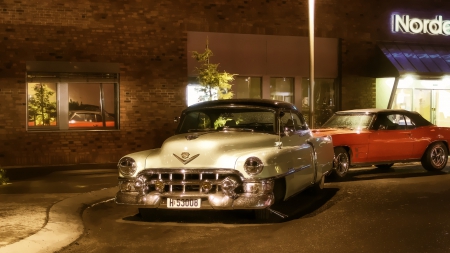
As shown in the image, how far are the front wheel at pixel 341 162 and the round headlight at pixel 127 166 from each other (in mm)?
5755

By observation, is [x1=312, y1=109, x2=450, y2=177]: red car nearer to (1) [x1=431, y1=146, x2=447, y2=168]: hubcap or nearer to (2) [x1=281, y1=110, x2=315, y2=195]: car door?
(1) [x1=431, y1=146, x2=447, y2=168]: hubcap

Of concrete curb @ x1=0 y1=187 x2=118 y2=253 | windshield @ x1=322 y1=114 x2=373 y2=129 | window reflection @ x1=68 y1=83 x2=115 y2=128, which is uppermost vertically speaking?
window reflection @ x1=68 y1=83 x2=115 y2=128

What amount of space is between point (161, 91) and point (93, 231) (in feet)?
35.1

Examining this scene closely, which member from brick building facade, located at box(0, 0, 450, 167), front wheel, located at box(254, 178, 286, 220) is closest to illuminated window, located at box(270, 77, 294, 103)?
brick building facade, located at box(0, 0, 450, 167)

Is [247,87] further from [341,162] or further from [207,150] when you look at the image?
[207,150]

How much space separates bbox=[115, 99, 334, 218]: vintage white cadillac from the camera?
805 cm

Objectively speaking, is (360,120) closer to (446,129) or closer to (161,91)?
(446,129)

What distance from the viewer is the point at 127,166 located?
8.49 meters

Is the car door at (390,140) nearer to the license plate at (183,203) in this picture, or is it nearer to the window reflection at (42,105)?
the license plate at (183,203)

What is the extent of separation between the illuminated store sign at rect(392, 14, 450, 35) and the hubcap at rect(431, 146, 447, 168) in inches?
343

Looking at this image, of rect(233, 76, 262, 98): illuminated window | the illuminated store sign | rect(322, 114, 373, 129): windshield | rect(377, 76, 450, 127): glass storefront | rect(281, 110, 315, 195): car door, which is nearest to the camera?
rect(281, 110, 315, 195): car door

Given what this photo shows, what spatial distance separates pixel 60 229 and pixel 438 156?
10028 millimetres

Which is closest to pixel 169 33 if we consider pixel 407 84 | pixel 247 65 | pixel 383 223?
pixel 247 65

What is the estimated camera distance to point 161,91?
18.6 m
